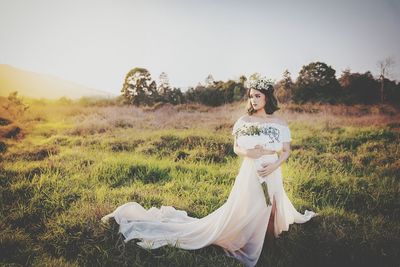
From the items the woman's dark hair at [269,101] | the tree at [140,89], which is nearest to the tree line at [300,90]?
the tree at [140,89]

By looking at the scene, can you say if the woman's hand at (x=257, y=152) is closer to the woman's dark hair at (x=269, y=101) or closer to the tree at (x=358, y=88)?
the woman's dark hair at (x=269, y=101)

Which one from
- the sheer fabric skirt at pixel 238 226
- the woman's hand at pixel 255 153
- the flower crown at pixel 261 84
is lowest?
the sheer fabric skirt at pixel 238 226

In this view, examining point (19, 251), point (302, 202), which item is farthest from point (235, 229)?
point (19, 251)

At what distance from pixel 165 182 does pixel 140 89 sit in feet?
22.1

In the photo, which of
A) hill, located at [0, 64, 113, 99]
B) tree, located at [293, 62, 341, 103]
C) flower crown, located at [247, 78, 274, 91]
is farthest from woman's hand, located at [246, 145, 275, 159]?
tree, located at [293, 62, 341, 103]

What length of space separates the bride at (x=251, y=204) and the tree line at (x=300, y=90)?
25.3 feet

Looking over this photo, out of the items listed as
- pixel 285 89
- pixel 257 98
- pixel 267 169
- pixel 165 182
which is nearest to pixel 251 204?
pixel 267 169

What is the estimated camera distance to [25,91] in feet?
26.5

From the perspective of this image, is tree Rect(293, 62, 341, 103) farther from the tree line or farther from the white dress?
the white dress

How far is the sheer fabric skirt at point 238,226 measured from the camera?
11.6 ft

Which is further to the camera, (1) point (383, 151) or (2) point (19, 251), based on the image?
(1) point (383, 151)

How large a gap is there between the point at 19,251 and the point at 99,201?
47.9 inches

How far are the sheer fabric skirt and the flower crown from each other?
0.77 meters

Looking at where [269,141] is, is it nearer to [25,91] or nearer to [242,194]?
[242,194]
